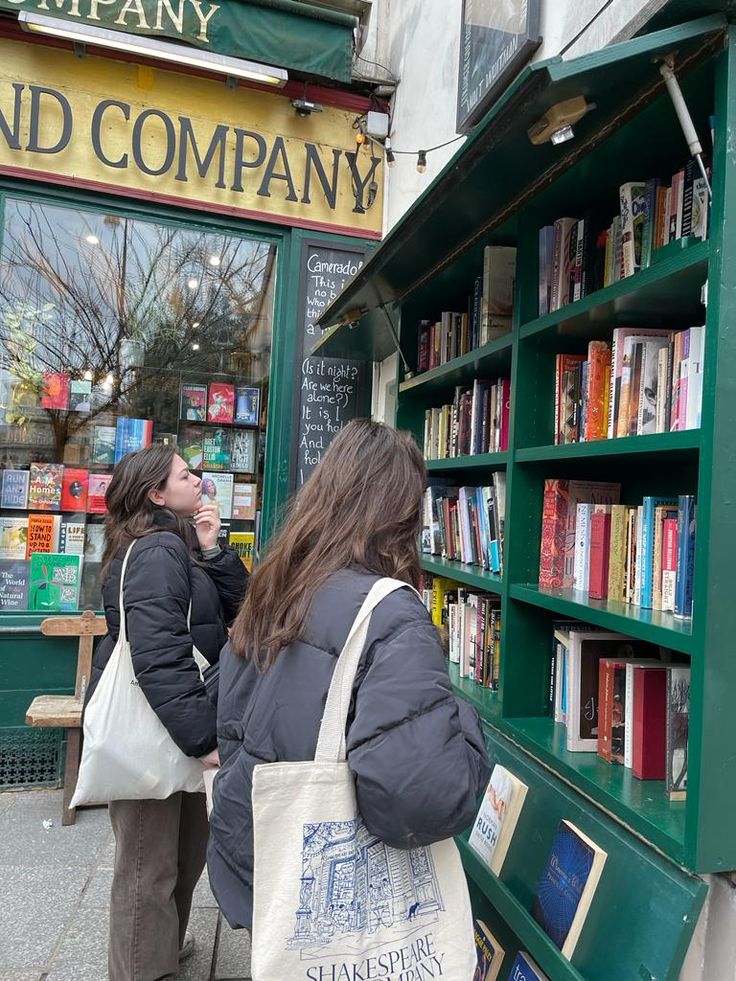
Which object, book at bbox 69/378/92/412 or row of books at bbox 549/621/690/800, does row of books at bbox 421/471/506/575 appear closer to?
row of books at bbox 549/621/690/800

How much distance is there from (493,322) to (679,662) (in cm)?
148

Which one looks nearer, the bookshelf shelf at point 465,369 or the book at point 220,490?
the bookshelf shelf at point 465,369

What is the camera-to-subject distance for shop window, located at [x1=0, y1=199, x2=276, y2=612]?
14.1 ft

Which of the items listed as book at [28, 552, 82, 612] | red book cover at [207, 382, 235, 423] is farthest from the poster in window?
book at [28, 552, 82, 612]

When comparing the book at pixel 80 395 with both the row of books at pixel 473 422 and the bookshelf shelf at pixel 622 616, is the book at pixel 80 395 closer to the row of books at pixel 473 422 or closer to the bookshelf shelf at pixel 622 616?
the row of books at pixel 473 422

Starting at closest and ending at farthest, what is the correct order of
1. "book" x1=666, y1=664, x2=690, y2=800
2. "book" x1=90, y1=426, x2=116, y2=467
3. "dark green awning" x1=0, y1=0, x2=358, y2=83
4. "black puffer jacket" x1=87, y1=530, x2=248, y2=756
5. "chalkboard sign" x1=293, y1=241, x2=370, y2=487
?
"book" x1=666, y1=664, x2=690, y2=800, "black puffer jacket" x1=87, y1=530, x2=248, y2=756, "dark green awning" x1=0, y1=0, x2=358, y2=83, "book" x1=90, y1=426, x2=116, y2=467, "chalkboard sign" x1=293, y1=241, x2=370, y2=487

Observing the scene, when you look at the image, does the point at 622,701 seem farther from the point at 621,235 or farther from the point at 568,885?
the point at 621,235

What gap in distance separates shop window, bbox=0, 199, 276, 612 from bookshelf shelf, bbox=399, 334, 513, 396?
1.52m

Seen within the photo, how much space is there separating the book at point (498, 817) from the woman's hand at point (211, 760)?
838mm

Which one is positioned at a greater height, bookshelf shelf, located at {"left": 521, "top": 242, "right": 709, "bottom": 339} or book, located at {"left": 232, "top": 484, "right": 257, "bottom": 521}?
bookshelf shelf, located at {"left": 521, "top": 242, "right": 709, "bottom": 339}

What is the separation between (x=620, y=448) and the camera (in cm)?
180

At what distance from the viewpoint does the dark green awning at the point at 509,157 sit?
4.66ft

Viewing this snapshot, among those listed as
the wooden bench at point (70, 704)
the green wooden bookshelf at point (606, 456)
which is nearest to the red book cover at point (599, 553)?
the green wooden bookshelf at point (606, 456)

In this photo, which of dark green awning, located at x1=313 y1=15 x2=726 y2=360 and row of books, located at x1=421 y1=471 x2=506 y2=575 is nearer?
dark green awning, located at x1=313 y1=15 x2=726 y2=360
